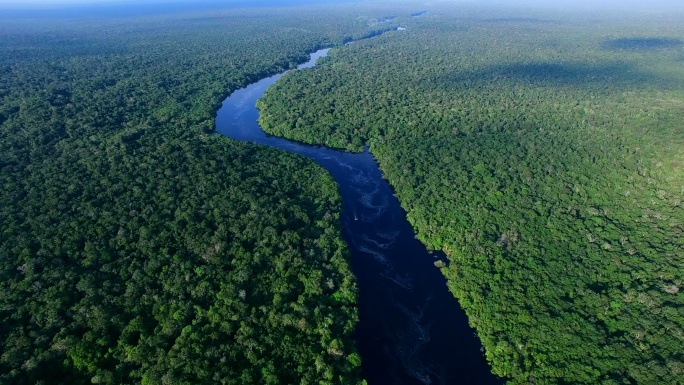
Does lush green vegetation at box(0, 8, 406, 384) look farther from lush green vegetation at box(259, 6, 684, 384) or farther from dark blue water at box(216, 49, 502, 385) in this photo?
lush green vegetation at box(259, 6, 684, 384)

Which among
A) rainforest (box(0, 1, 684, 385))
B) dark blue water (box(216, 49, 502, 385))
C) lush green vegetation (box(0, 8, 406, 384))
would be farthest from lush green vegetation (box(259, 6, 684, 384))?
lush green vegetation (box(0, 8, 406, 384))

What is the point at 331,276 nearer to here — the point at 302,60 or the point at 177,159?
the point at 177,159

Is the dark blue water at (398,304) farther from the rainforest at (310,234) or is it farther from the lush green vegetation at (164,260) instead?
the lush green vegetation at (164,260)

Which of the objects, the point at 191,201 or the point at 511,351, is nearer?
the point at 511,351

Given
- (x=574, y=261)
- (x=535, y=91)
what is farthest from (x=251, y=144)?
(x=535, y=91)

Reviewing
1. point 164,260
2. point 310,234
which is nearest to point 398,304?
point 310,234

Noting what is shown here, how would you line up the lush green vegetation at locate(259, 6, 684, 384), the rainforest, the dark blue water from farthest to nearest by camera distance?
the dark blue water < the lush green vegetation at locate(259, 6, 684, 384) < the rainforest
